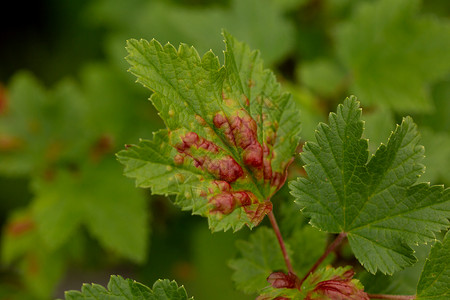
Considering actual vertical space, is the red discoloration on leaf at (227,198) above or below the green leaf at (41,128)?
below

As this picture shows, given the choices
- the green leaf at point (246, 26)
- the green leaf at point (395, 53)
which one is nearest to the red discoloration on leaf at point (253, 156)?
the green leaf at point (395, 53)

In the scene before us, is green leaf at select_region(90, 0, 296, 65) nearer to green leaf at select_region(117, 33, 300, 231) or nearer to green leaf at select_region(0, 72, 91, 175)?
green leaf at select_region(0, 72, 91, 175)

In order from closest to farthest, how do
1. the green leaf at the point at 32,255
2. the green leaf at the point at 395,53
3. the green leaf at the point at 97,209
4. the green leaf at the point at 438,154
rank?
the green leaf at the point at 438,154, the green leaf at the point at 395,53, the green leaf at the point at 97,209, the green leaf at the point at 32,255

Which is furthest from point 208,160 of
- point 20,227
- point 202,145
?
point 20,227

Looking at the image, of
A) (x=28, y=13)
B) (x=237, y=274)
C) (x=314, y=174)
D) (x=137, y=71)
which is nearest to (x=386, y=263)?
(x=314, y=174)

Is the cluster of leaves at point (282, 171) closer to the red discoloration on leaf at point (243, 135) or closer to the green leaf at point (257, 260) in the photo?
the red discoloration on leaf at point (243, 135)

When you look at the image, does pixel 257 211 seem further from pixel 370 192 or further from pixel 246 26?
pixel 246 26

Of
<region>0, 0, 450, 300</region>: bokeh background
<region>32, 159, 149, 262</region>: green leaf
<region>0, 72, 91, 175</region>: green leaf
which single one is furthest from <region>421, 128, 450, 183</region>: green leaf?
<region>0, 72, 91, 175</region>: green leaf

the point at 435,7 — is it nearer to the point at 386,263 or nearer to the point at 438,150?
the point at 438,150
